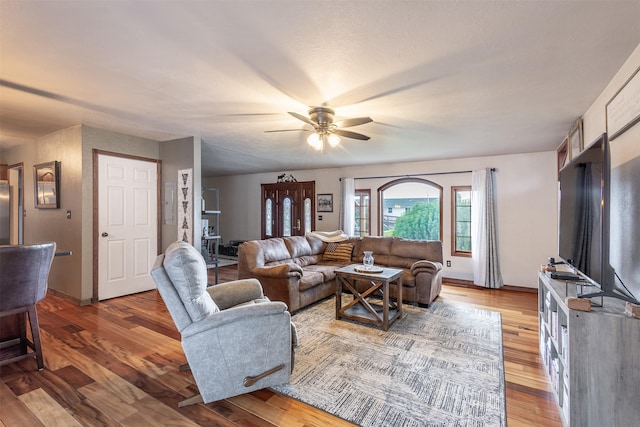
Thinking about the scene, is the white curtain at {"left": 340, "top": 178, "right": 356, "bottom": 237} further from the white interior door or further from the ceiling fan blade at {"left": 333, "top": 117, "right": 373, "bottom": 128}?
the ceiling fan blade at {"left": 333, "top": 117, "right": 373, "bottom": 128}

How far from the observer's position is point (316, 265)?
16.3 ft

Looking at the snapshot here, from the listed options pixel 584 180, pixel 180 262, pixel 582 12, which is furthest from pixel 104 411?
pixel 582 12

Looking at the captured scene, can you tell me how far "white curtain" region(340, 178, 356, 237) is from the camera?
6.52 metres

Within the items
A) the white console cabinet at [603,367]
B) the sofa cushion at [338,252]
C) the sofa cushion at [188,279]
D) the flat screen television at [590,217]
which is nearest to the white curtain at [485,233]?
the sofa cushion at [338,252]

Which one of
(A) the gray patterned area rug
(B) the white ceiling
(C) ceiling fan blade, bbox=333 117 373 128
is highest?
(B) the white ceiling

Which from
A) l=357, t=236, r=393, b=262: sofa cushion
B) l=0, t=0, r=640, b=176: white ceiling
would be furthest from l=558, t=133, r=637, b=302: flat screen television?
l=357, t=236, r=393, b=262: sofa cushion

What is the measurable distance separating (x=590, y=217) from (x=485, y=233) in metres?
3.56

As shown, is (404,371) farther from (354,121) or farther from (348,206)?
(348,206)

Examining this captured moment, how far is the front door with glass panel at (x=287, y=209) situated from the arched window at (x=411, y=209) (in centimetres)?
180

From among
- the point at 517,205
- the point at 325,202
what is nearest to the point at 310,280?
the point at 325,202

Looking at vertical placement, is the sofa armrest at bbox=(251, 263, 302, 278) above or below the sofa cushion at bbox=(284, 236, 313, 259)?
below

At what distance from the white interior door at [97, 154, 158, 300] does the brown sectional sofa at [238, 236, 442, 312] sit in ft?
5.22

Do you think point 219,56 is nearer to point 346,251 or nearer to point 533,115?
point 533,115

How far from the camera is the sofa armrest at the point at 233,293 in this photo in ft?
8.21
